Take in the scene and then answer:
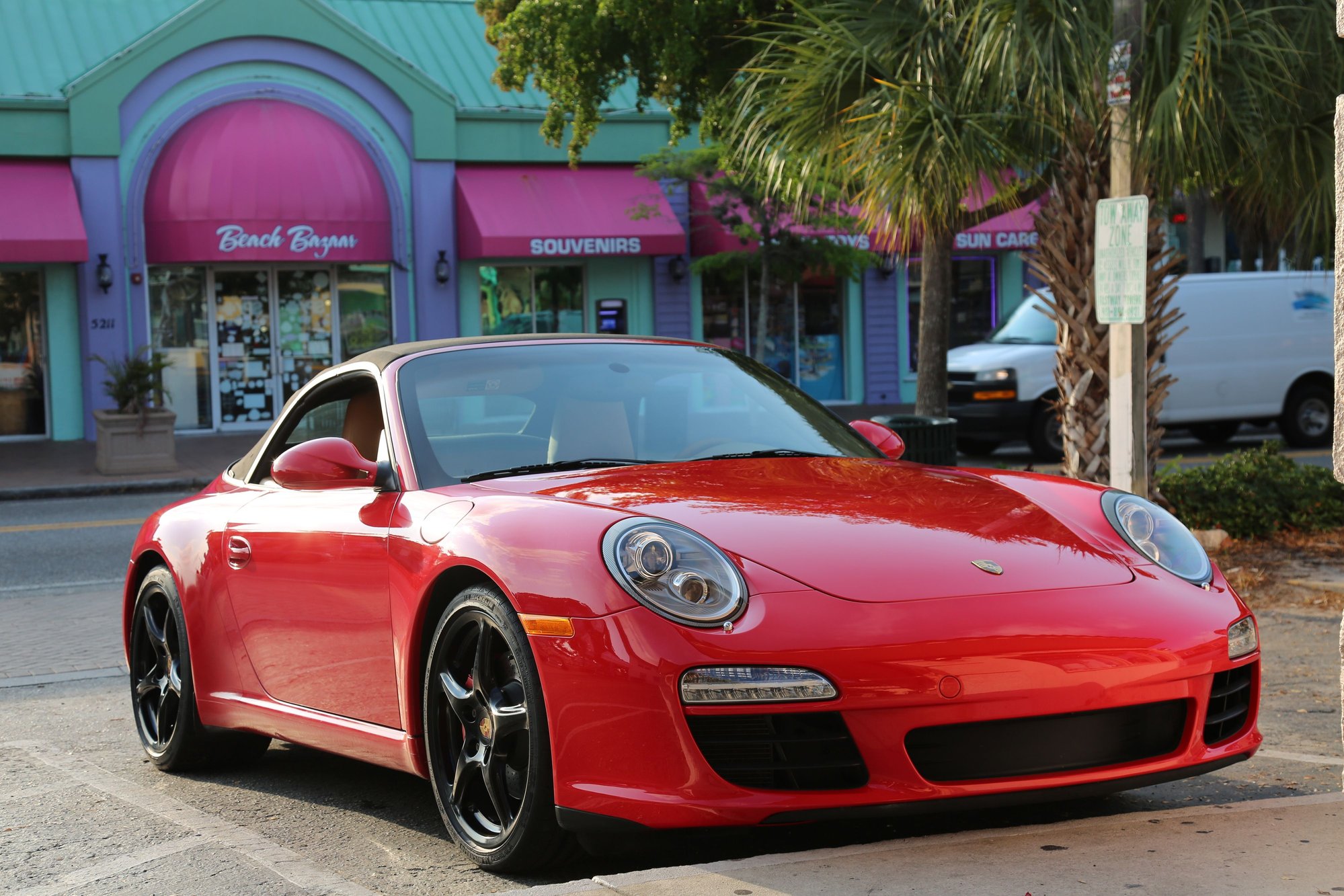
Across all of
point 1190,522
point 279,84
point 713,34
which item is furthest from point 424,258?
point 1190,522

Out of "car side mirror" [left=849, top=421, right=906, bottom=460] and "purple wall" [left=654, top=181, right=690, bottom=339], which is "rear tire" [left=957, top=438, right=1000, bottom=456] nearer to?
"purple wall" [left=654, top=181, right=690, bottom=339]

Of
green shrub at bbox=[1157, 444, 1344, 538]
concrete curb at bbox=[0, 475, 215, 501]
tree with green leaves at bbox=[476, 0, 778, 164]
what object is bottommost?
concrete curb at bbox=[0, 475, 215, 501]

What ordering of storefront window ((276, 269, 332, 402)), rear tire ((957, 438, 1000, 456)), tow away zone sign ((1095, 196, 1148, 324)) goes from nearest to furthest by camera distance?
tow away zone sign ((1095, 196, 1148, 324)) < rear tire ((957, 438, 1000, 456)) < storefront window ((276, 269, 332, 402))

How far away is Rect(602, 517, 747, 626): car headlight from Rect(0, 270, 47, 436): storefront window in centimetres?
2317

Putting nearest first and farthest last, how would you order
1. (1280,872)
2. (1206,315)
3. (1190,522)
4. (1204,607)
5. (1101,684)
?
1. (1280,872)
2. (1101,684)
3. (1204,607)
4. (1190,522)
5. (1206,315)

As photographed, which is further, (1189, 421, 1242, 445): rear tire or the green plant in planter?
(1189, 421, 1242, 445): rear tire

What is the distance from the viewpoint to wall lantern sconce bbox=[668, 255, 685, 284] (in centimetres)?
2766

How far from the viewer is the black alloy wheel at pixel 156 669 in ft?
17.4

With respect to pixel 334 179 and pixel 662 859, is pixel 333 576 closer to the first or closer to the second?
pixel 662 859

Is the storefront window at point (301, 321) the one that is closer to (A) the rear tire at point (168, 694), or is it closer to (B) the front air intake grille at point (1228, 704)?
(A) the rear tire at point (168, 694)

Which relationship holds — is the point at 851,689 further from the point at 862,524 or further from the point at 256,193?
the point at 256,193

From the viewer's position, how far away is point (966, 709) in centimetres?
337

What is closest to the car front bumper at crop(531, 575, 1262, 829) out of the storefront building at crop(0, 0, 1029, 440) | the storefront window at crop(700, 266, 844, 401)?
the storefront building at crop(0, 0, 1029, 440)

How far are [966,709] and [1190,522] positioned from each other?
757 centimetres
